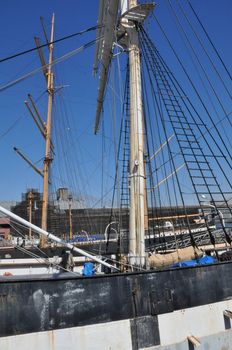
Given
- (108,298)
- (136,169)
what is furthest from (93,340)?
(136,169)

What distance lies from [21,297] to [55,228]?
131ft

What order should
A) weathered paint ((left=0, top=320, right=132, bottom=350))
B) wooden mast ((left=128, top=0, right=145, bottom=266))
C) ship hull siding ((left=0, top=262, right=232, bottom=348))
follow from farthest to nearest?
1. wooden mast ((left=128, top=0, right=145, bottom=266))
2. ship hull siding ((left=0, top=262, right=232, bottom=348))
3. weathered paint ((left=0, top=320, right=132, bottom=350))

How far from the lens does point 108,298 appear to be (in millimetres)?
6387

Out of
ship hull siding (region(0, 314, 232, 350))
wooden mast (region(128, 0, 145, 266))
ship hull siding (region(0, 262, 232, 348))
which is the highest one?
wooden mast (region(128, 0, 145, 266))

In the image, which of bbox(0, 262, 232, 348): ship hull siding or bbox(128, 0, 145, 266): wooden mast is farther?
bbox(128, 0, 145, 266): wooden mast

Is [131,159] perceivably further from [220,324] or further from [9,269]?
[9,269]

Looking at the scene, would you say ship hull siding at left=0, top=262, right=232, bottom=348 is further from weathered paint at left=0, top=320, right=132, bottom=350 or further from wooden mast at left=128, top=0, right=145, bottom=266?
wooden mast at left=128, top=0, right=145, bottom=266

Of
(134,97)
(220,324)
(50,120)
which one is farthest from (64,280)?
(50,120)

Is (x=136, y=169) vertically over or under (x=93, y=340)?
over

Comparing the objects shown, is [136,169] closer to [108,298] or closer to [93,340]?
[108,298]

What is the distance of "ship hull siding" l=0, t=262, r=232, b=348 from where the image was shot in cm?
578

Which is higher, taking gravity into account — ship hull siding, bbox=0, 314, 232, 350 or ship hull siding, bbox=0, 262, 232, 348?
ship hull siding, bbox=0, 262, 232, 348

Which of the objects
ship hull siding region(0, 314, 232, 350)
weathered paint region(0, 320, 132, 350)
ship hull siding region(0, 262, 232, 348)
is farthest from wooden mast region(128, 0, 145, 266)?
weathered paint region(0, 320, 132, 350)

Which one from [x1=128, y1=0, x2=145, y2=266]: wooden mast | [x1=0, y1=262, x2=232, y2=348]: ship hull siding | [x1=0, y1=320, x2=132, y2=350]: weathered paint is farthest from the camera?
[x1=128, y1=0, x2=145, y2=266]: wooden mast
